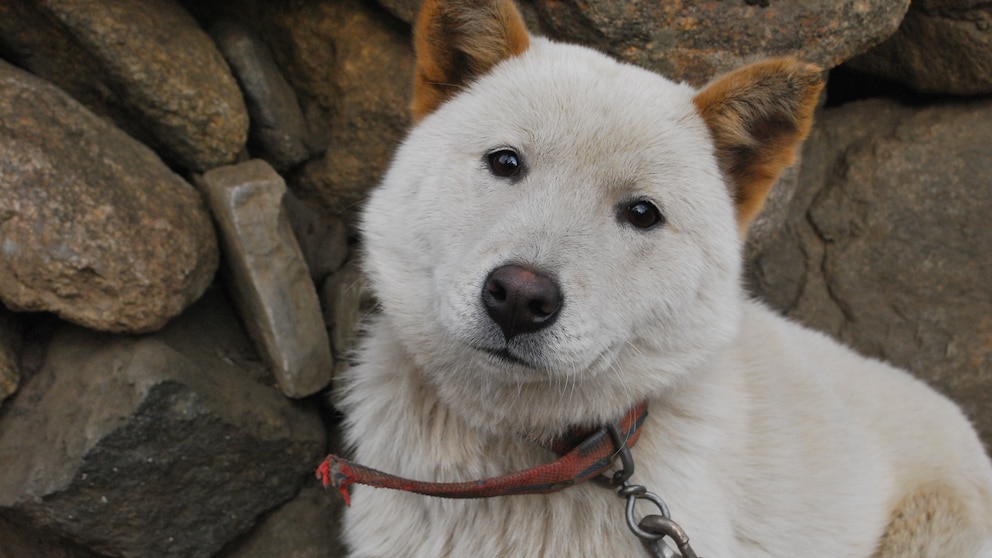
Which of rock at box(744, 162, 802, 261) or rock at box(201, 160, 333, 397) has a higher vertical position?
rock at box(201, 160, 333, 397)

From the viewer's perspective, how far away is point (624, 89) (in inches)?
100.0

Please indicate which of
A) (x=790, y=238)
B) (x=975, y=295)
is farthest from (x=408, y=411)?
(x=975, y=295)

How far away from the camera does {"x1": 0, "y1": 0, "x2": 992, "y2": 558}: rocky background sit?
3066 mm

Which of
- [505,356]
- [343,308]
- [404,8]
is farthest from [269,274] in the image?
[505,356]

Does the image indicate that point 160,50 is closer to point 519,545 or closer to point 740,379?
point 519,545

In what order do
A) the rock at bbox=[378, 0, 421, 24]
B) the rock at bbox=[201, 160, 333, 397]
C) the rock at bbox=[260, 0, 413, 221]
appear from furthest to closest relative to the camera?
the rock at bbox=[260, 0, 413, 221]
the rock at bbox=[378, 0, 421, 24]
the rock at bbox=[201, 160, 333, 397]

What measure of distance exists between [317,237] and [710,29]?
7.46ft

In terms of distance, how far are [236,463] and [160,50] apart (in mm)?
1893

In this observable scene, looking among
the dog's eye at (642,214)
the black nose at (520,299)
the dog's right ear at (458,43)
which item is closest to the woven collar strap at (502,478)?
the black nose at (520,299)

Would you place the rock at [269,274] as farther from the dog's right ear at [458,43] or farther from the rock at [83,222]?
the dog's right ear at [458,43]

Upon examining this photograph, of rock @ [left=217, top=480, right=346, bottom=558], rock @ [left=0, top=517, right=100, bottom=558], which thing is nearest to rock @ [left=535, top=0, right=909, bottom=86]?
rock @ [left=217, top=480, right=346, bottom=558]

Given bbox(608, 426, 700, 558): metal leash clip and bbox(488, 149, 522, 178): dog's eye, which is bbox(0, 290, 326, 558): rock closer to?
bbox(488, 149, 522, 178): dog's eye

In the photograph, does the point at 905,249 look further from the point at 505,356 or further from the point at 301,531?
the point at 301,531

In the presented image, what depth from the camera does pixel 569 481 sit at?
7.63 ft
